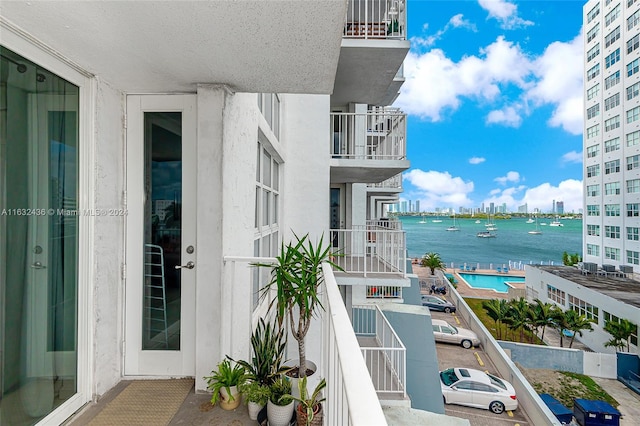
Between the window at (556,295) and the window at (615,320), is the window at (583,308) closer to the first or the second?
the window at (615,320)

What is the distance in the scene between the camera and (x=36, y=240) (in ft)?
5.65

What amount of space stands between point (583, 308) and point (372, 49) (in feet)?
61.0

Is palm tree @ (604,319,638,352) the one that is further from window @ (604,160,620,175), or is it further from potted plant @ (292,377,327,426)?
potted plant @ (292,377,327,426)

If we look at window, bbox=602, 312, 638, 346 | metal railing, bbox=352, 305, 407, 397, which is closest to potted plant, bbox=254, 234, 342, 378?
metal railing, bbox=352, 305, 407, 397

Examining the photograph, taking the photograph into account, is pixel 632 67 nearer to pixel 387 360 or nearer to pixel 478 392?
pixel 478 392

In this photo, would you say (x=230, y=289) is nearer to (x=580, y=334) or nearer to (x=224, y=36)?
(x=224, y=36)

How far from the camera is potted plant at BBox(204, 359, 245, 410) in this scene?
7.14ft

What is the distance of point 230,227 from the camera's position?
98.8 inches

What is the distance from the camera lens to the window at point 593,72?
2641 cm

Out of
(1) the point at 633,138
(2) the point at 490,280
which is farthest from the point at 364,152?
(2) the point at 490,280

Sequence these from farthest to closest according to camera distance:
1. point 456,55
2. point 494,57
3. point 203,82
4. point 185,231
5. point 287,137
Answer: point 456,55
point 494,57
point 287,137
point 185,231
point 203,82

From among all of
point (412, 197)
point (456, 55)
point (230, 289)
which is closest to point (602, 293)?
point (230, 289)

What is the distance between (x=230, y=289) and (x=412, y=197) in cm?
9016

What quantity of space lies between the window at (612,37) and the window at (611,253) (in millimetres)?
16900
